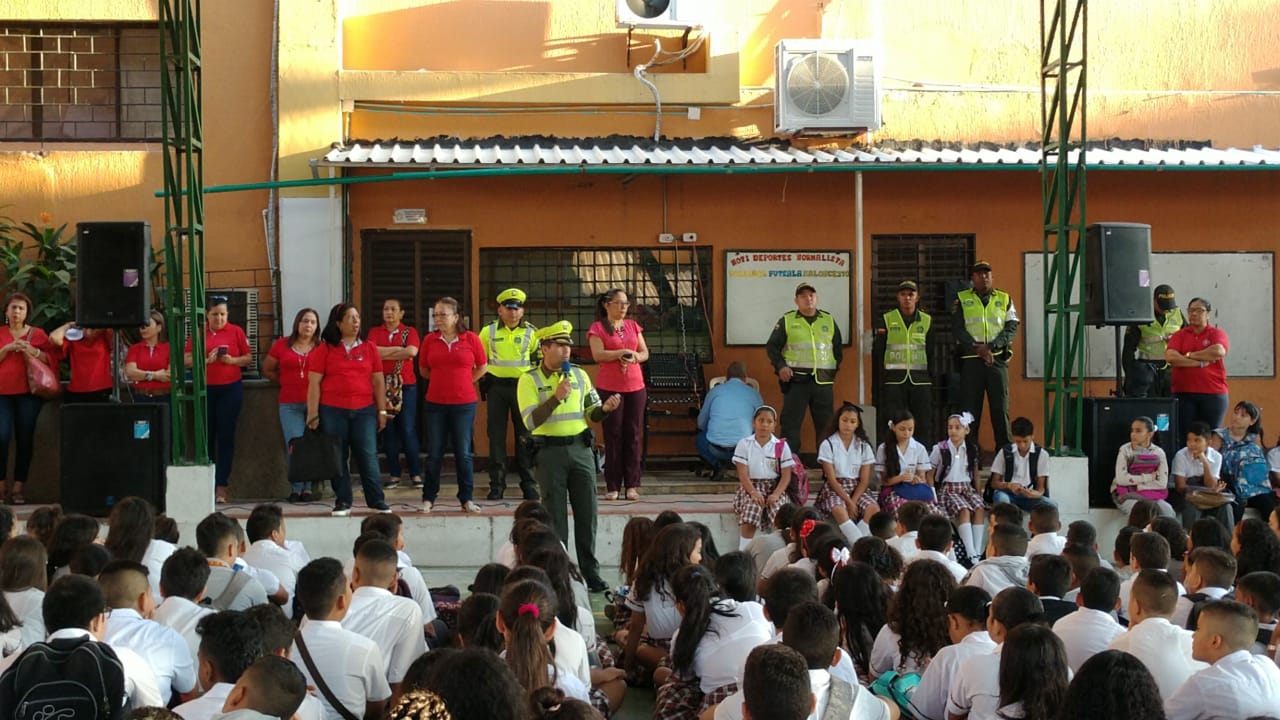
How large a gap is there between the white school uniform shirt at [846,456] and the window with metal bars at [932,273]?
8.36ft

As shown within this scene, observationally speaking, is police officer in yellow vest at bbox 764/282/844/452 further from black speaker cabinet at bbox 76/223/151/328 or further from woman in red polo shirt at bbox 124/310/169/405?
black speaker cabinet at bbox 76/223/151/328

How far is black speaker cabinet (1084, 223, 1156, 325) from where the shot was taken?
1069 cm

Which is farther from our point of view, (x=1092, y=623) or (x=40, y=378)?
(x=40, y=378)

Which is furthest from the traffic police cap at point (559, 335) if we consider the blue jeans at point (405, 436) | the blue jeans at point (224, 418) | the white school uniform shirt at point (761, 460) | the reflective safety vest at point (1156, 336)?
the reflective safety vest at point (1156, 336)

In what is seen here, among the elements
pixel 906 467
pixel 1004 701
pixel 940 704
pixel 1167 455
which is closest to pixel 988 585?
pixel 940 704

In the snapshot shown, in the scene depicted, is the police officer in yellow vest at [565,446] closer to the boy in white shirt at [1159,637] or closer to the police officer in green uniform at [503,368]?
the police officer in green uniform at [503,368]

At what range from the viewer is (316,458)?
10289mm

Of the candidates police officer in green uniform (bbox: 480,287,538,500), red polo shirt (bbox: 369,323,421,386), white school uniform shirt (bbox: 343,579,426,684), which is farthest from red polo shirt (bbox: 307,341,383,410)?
white school uniform shirt (bbox: 343,579,426,684)

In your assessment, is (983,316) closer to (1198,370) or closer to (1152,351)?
(1152,351)

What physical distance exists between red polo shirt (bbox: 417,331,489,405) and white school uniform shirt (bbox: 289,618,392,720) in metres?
5.50

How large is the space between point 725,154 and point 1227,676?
26.3 feet

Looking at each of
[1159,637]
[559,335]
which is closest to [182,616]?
[1159,637]

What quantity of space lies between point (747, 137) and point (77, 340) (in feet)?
20.7

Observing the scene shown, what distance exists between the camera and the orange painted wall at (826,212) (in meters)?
12.8
